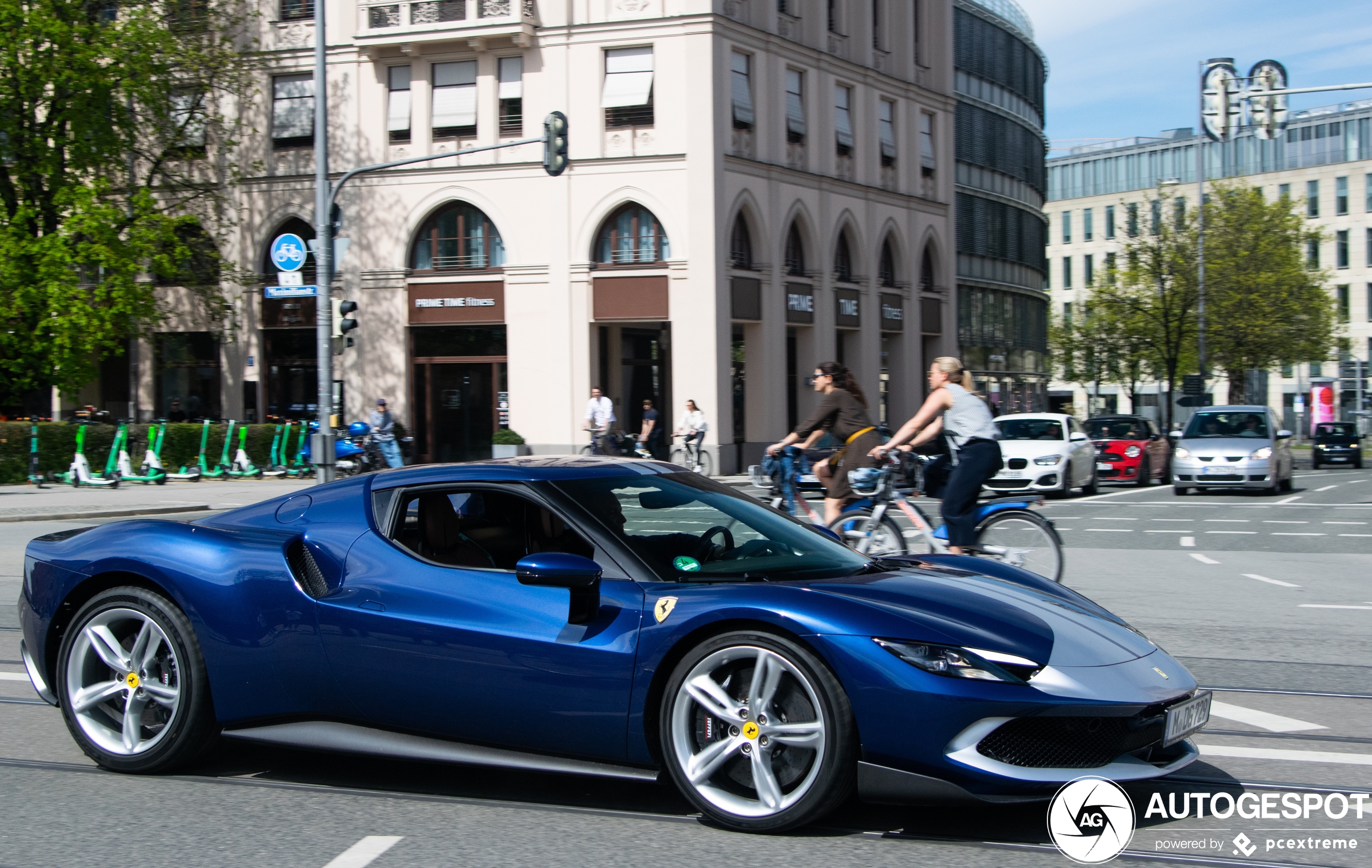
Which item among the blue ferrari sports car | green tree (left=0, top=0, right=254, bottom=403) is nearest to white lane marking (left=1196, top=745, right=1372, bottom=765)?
the blue ferrari sports car

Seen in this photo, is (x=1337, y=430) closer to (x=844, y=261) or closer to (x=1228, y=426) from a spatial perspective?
(x=844, y=261)

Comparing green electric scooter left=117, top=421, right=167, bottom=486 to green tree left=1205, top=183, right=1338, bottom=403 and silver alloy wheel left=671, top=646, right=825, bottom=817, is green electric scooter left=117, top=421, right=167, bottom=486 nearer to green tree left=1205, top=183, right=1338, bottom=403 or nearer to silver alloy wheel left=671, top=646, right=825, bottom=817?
silver alloy wheel left=671, top=646, right=825, bottom=817

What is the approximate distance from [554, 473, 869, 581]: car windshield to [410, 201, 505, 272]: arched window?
30562mm

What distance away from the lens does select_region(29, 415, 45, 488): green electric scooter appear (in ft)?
86.7

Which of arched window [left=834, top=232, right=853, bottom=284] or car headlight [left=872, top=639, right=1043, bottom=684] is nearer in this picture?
car headlight [left=872, top=639, right=1043, bottom=684]

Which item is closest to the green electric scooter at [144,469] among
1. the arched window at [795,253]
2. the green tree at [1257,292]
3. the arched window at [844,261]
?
the arched window at [795,253]

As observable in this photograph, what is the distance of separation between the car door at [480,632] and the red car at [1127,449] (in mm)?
24836

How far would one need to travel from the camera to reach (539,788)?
199 inches

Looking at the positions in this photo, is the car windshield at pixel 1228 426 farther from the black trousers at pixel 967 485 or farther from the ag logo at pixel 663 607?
the ag logo at pixel 663 607

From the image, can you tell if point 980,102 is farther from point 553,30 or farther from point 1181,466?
point 1181,466

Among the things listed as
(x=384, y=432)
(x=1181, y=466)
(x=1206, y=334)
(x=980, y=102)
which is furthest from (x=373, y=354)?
(x=1206, y=334)

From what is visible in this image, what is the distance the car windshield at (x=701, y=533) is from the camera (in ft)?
15.7

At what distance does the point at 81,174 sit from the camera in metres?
33.2

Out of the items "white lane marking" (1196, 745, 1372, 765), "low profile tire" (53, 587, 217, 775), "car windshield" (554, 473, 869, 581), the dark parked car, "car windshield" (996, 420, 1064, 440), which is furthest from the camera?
the dark parked car
